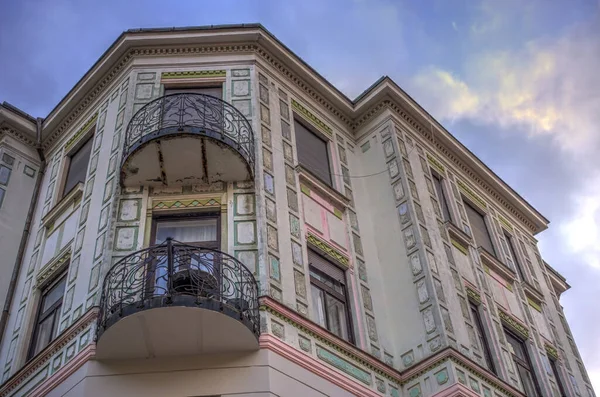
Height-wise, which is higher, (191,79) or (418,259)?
(191,79)

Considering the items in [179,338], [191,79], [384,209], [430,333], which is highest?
[191,79]

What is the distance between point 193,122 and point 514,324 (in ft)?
28.6

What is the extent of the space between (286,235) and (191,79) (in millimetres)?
4719

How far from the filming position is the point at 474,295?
16406 millimetres

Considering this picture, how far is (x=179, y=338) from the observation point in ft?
36.4

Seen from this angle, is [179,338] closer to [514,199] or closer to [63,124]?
[63,124]

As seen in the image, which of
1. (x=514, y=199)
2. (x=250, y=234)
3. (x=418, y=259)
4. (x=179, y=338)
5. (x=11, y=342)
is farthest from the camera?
(x=514, y=199)

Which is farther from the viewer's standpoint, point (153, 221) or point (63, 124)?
point (63, 124)

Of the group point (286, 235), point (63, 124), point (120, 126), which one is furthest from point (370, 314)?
point (63, 124)

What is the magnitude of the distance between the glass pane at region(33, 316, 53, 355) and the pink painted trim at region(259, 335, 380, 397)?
4.55m

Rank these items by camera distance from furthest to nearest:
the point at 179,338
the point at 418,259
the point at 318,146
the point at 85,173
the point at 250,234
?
1. the point at 318,146
2. the point at 85,173
3. the point at 418,259
4. the point at 250,234
5. the point at 179,338

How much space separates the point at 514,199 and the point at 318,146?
715 centimetres

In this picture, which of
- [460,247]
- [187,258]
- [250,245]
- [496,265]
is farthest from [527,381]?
[187,258]

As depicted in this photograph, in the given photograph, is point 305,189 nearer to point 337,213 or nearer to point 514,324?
point 337,213
